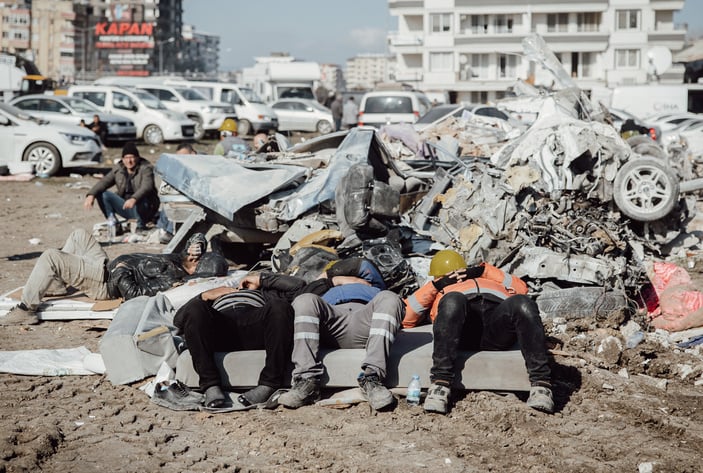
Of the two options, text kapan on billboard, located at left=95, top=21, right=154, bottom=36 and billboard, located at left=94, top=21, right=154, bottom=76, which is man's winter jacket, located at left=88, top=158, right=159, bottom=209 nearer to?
billboard, located at left=94, top=21, right=154, bottom=76

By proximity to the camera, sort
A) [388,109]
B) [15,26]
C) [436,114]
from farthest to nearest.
Result: [15,26] < [388,109] < [436,114]

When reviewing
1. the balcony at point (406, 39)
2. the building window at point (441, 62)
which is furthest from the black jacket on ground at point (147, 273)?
the balcony at point (406, 39)

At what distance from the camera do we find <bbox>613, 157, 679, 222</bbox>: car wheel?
9.37m

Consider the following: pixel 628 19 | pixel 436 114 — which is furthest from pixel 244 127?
pixel 628 19

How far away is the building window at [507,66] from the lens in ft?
211

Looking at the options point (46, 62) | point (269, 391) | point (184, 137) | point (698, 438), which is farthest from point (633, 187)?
point (46, 62)

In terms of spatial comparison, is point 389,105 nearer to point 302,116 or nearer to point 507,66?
point 302,116

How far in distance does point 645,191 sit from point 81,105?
17.4m

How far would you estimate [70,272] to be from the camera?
734cm

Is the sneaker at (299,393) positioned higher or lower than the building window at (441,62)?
lower

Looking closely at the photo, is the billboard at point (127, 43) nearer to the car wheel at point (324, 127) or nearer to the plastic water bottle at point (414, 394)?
the car wheel at point (324, 127)

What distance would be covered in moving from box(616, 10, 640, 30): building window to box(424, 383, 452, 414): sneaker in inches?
2556

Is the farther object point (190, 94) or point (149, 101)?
point (190, 94)

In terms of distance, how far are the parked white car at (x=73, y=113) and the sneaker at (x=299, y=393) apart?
58.6ft
